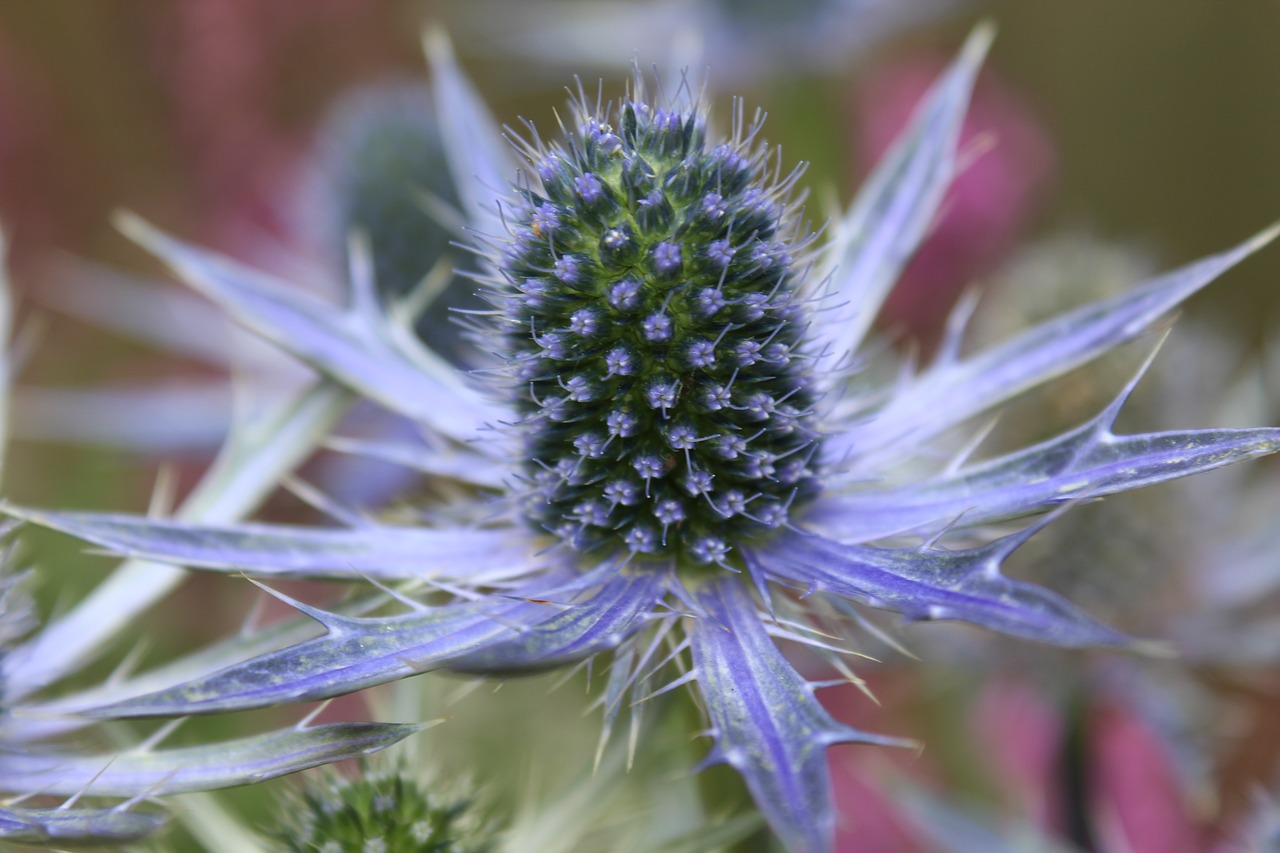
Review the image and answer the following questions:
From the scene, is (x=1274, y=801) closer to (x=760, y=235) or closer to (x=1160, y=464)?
(x=1160, y=464)

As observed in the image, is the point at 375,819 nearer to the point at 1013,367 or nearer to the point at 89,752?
the point at 89,752

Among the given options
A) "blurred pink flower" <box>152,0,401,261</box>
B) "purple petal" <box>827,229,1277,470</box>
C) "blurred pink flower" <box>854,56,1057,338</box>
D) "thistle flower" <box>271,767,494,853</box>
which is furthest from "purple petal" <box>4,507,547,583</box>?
"blurred pink flower" <box>152,0,401,261</box>

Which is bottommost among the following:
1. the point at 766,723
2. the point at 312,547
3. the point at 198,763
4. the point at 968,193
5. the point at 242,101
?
the point at 766,723

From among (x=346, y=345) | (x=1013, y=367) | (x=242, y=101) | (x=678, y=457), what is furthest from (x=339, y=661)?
(x=242, y=101)

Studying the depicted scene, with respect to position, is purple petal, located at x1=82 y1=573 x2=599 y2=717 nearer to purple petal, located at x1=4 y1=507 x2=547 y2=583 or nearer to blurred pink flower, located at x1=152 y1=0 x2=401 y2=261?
purple petal, located at x1=4 y1=507 x2=547 y2=583

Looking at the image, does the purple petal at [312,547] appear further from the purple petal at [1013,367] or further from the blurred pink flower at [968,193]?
the blurred pink flower at [968,193]
